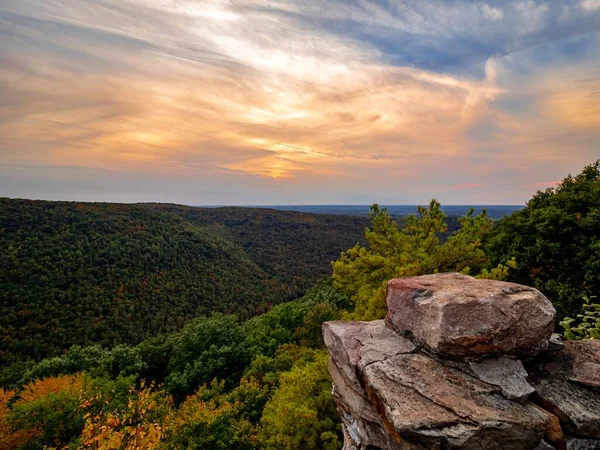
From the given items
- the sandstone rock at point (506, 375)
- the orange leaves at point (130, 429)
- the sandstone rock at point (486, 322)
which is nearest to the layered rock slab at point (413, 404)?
the sandstone rock at point (506, 375)

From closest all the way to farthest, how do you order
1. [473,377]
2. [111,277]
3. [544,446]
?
1. [544,446]
2. [473,377]
3. [111,277]

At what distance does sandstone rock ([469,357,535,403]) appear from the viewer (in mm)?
5637

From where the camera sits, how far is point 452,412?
538 cm

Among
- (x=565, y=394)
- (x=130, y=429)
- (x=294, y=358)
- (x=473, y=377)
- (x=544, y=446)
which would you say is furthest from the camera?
(x=294, y=358)

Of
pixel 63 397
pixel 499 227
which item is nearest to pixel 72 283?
pixel 63 397

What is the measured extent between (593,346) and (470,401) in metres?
3.67

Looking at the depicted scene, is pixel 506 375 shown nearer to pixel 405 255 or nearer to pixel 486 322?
pixel 486 322

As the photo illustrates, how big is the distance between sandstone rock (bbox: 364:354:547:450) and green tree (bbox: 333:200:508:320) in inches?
214

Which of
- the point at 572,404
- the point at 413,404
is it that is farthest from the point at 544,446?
the point at 413,404

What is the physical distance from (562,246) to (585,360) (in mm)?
14089

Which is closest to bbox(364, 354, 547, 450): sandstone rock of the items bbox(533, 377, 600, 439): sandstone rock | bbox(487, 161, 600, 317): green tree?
bbox(533, 377, 600, 439): sandstone rock

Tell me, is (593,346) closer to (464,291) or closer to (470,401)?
(464,291)

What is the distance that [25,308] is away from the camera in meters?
57.7

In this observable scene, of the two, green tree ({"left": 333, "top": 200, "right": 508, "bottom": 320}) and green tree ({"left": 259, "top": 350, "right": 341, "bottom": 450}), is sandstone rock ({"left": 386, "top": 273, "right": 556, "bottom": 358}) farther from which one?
green tree ({"left": 259, "top": 350, "right": 341, "bottom": 450})
